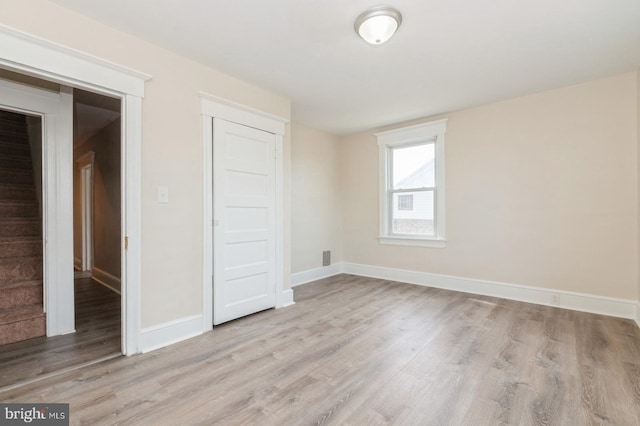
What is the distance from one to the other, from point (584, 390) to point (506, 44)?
263cm

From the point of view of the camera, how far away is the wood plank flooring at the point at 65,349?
6.82 ft

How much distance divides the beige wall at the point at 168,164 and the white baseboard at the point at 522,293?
314 centimetres

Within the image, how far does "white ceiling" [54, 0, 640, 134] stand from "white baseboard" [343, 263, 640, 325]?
2407 millimetres

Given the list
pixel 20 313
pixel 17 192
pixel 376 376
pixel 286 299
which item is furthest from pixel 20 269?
pixel 376 376

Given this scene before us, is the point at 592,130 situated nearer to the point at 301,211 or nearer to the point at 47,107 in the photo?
the point at 301,211

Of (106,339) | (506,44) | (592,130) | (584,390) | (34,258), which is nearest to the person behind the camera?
(584,390)

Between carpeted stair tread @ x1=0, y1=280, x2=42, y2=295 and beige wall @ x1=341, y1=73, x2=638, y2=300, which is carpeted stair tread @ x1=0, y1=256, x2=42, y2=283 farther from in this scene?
beige wall @ x1=341, y1=73, x2=638, y2=300

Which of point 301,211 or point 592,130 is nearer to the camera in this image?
point 592,130

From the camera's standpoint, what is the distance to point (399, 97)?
143 inches

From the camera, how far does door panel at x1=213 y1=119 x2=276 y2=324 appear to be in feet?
9.59

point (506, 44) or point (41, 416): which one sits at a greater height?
point (506, 44)

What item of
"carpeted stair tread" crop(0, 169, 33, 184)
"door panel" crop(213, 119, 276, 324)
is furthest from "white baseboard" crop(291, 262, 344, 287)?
"carpeted stair tread" crop(0, 169, 33, 184)

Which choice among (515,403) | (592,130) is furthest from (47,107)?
(592,130)

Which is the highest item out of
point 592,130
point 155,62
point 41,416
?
point 155,62
